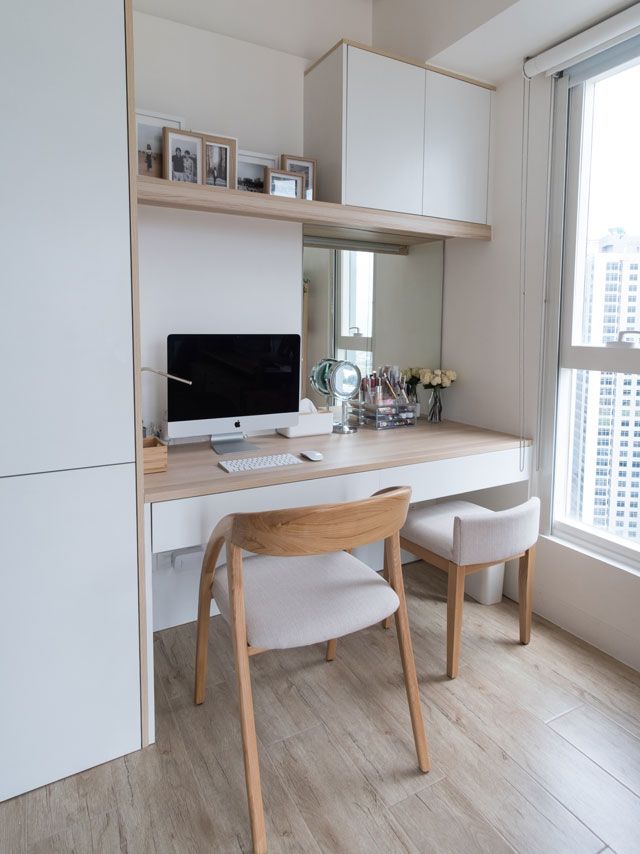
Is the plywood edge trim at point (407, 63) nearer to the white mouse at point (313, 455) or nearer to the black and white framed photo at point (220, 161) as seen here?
the black and white framed photo at point (220, 161)

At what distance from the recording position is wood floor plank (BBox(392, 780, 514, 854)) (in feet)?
4.53

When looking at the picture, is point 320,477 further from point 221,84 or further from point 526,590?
point 221,84

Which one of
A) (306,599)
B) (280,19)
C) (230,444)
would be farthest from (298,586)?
(280,19)

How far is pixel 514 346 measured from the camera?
2.56m

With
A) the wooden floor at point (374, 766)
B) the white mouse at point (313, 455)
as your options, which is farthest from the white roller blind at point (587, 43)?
the wooden floor at point (374, 766)

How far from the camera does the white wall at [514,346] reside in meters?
2.22

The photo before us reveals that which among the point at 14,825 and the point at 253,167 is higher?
the point at 253,167

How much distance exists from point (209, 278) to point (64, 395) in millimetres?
995

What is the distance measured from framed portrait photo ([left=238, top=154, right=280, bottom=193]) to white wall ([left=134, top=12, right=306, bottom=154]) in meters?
0.08

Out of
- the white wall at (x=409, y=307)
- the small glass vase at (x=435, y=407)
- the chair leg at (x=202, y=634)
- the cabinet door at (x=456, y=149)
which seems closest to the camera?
the chair leg at (x=202, y=634)

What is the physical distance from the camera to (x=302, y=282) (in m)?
2.51

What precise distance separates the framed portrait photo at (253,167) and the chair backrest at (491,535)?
60.0 inches

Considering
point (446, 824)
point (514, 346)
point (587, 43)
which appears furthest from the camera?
point (514, 346)

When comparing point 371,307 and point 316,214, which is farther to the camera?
point 371,307
